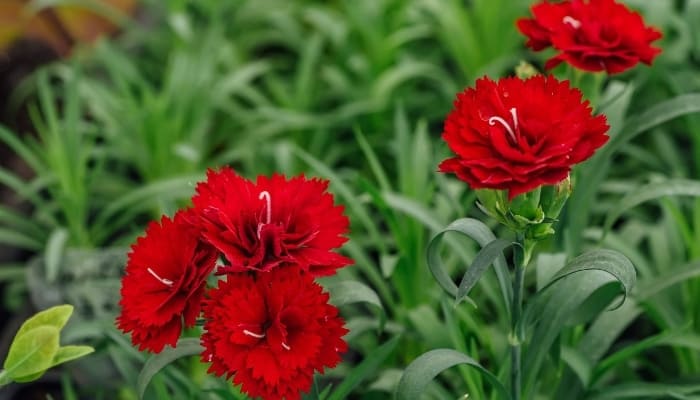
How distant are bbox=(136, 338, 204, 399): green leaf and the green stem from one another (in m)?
0.32

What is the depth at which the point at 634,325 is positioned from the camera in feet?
5.39

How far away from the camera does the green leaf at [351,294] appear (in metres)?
1.00

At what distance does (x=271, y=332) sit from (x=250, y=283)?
0.05 m

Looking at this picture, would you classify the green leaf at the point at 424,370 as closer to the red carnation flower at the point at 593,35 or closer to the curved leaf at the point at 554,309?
the curved leaf at the point at 554,309

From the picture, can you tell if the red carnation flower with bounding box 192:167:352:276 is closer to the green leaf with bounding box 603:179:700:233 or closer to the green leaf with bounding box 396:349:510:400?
the green leaf with bounding box 396:349:510:400

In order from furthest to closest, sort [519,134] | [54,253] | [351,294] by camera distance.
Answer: [54,253], [351,294], [519,134]

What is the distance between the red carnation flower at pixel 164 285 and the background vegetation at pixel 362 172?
210 mm

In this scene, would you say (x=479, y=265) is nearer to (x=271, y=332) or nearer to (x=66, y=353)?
(x=271, y=332)

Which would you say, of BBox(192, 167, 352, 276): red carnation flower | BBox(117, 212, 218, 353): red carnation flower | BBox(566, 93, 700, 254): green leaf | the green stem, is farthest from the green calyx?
BBox(566, 93, 700, 254): green leaf

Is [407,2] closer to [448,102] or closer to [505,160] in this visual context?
[448,102]

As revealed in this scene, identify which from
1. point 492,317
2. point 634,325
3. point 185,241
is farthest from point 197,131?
point 185,241

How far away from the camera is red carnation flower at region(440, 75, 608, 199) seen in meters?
0.77

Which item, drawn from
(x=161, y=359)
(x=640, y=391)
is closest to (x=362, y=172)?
(x=640, y=391)

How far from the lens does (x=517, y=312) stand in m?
0.94
